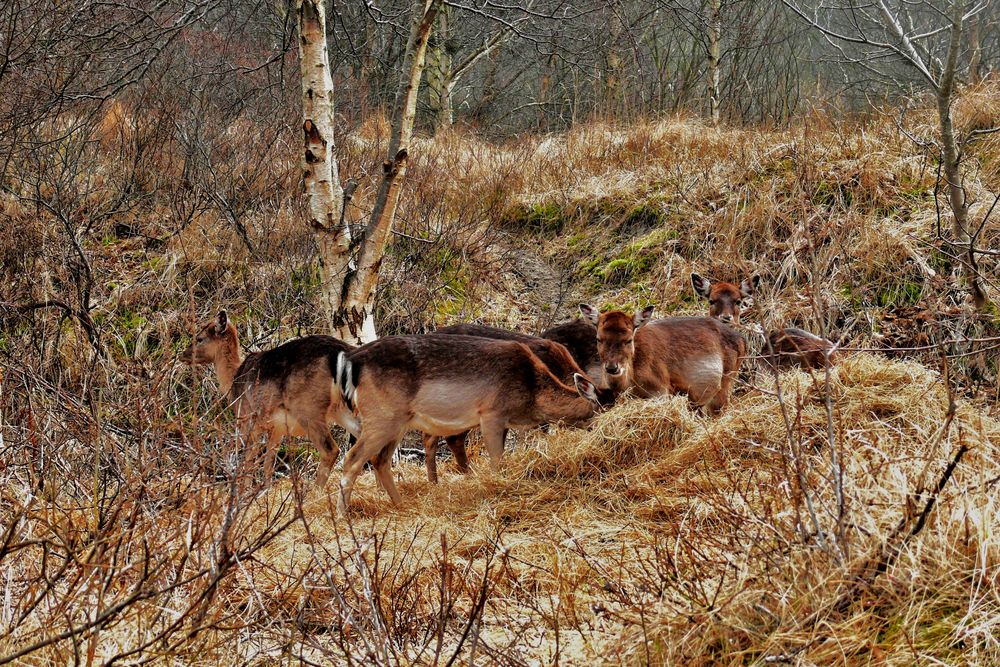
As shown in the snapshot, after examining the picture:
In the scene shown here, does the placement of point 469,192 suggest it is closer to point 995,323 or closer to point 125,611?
point 995,323

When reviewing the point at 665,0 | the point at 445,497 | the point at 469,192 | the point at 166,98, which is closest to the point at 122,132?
the point at 166,98

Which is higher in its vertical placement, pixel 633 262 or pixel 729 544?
pixel 633 262

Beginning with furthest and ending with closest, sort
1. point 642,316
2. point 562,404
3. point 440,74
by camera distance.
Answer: point 440,74 < point 642,316 < point 562,404

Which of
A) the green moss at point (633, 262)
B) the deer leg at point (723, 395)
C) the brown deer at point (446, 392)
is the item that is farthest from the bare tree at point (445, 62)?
the brown deer at point (446, 392)

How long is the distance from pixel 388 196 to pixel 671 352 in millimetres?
2779

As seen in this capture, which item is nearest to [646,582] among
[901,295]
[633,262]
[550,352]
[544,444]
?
[544,444]

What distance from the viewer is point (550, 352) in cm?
847

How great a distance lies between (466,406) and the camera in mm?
7938

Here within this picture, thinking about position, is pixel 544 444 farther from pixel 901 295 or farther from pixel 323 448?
pixel 901 295

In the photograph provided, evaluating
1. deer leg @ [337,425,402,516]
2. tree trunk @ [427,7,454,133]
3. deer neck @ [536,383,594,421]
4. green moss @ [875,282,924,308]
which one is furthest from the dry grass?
tree trunk @ [427,7,454,133]

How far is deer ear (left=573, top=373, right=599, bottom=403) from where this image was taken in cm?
780

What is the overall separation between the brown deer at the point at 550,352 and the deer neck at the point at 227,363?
188cm

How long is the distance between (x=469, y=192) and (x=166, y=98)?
14.1 ft

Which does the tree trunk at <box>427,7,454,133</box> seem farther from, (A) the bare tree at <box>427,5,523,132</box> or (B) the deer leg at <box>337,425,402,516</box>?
(B) the deer leg at <box>337,425,402,516</box>
